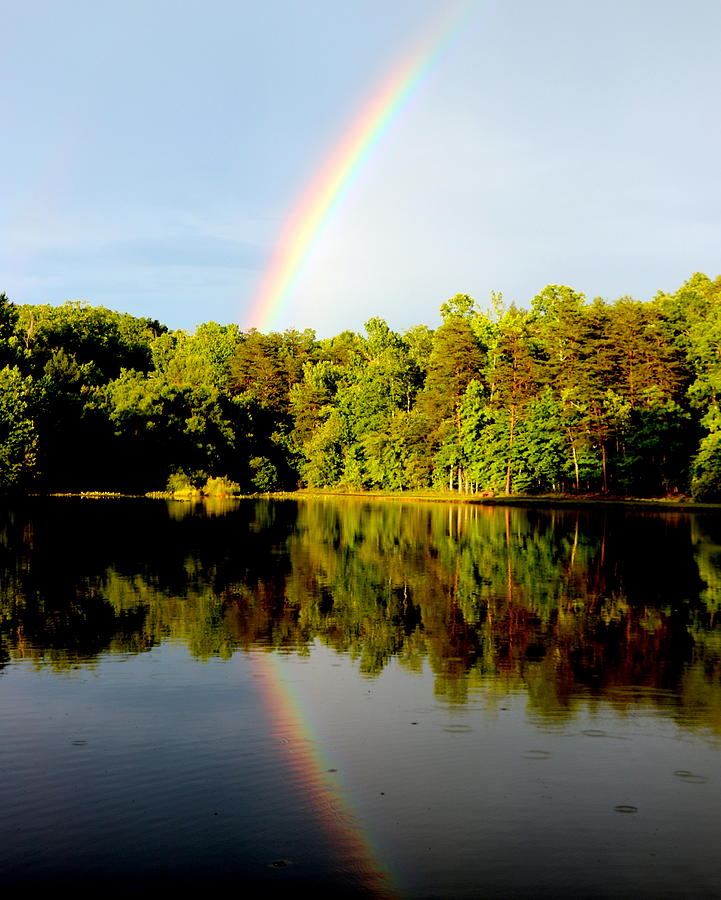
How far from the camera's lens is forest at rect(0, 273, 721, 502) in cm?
8638

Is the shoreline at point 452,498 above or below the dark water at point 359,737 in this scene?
above

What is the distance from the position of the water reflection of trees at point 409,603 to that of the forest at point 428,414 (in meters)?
44.3

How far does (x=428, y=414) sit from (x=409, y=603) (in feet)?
268

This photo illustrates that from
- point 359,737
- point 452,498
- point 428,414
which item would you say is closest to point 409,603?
point 359,737

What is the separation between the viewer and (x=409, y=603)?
2141 cm

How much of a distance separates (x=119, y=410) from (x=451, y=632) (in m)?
82.0

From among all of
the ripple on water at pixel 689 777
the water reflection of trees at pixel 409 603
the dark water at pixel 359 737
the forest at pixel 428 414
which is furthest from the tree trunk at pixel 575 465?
the ripple on water at pixel 689 777

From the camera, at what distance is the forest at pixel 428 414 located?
86.4 meters

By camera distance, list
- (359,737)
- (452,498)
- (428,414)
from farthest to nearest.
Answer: (428,414), (452,498), (359,737)

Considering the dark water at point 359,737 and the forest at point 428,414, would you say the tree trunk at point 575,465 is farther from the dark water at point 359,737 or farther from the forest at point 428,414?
the dark water at point 359,737

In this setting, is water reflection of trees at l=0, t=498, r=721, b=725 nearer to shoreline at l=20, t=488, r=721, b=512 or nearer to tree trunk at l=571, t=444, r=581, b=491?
shoreline at l=20, t=488, r=721, b=512

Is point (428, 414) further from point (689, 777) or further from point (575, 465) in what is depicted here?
point (689, 777)

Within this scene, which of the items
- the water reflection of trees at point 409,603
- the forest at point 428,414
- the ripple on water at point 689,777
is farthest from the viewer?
the forest at point 428,414

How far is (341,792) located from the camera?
8.74 metres
